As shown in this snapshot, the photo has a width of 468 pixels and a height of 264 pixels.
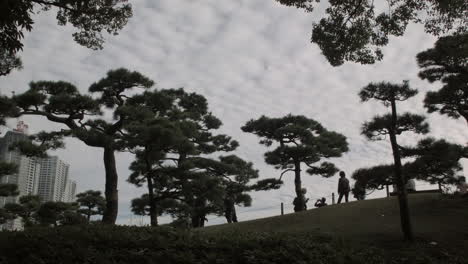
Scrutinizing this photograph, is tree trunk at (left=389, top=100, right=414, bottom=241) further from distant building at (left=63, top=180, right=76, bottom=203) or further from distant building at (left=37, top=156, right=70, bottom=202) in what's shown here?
distant building at (left=63, top=180, right=76, bottom=203)

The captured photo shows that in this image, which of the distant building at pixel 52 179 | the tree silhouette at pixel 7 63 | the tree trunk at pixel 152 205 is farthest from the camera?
the distant building at pixel 52 179

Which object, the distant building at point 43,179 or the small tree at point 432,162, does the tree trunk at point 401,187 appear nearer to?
the small tree at point 432,162

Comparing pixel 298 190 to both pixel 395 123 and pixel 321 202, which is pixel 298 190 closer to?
pixel 321 202

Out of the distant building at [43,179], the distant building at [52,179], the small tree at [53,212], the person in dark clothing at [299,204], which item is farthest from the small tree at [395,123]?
the distant building at [52,179]

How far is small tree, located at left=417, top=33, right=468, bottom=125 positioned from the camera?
13.5 m

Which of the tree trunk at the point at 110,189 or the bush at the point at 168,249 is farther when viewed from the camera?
the tree trunk at the point at 110,189

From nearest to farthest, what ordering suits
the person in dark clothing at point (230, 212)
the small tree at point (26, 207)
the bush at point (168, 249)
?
the bush at point (168, 249)
the small tree at point (26, 207)
the person in dark clothing at point (230, 212)

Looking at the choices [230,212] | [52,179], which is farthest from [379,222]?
[52,179]

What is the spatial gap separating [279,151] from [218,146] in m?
4.12

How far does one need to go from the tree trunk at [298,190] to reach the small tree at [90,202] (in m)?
13.4

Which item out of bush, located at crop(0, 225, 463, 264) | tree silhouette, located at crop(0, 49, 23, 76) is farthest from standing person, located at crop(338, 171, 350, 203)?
tree silhouette, located at crop(0, 49, 23, 76)

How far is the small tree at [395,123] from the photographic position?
36.8ft

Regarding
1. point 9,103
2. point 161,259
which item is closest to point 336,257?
point 161,259

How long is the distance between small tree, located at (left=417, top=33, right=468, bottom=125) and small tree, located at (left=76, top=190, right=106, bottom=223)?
21.6 meters
